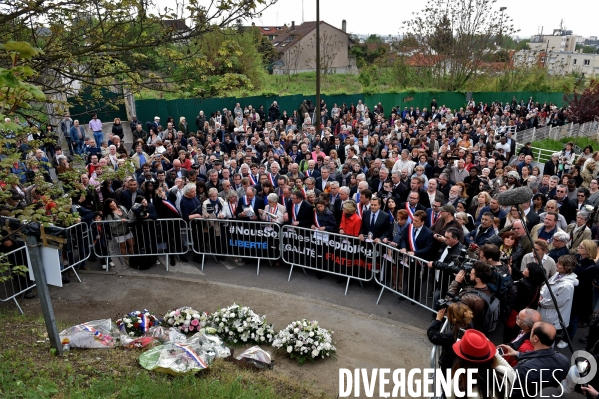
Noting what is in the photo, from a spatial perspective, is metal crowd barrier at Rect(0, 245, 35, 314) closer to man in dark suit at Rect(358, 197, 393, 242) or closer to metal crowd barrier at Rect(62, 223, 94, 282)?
metal crowd barrier at Rect(62, 223, 94, 282)

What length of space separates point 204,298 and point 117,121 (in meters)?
12.0

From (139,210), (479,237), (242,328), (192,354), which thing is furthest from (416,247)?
(139,210)

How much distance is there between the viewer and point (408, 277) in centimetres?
761

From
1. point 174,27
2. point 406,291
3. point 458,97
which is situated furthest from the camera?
point 458,97

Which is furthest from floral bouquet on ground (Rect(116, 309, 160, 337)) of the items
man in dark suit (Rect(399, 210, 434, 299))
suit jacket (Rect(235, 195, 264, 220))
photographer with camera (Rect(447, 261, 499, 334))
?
photographer with camera (Rect(447, 261, 499, 334))

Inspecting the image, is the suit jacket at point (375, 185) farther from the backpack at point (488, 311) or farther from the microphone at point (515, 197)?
the microphone at point (515, 197)

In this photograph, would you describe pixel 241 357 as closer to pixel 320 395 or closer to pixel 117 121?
pixel 320 395

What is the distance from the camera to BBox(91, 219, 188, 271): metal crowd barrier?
9234 millimetres

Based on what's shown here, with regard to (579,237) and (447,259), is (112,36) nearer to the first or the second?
(447,259)

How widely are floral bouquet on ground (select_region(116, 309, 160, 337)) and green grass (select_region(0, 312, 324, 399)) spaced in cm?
64

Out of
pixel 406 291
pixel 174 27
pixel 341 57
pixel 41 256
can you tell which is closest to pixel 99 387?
pixel 41 256

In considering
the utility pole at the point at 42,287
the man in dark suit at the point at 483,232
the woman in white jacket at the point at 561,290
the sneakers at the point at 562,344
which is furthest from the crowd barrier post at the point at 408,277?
the utility pole at the point at 42,287

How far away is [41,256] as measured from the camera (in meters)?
5.57

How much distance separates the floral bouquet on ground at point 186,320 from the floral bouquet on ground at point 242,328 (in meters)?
0.24
